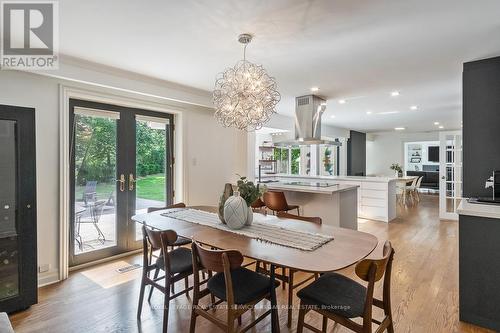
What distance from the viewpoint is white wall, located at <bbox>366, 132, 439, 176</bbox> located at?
1035cm

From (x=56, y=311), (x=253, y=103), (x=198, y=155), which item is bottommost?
(x=56, y=311)

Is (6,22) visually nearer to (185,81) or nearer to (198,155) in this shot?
(185,81)

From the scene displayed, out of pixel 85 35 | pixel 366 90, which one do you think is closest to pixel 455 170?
pixel 366 90

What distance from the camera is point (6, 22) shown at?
206 cm

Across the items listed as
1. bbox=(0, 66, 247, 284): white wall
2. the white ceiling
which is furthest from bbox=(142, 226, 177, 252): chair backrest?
bbox=(0, 66, 247, 284): white wall

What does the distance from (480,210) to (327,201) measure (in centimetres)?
212

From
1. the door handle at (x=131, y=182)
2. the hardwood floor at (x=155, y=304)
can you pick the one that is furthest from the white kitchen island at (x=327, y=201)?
the door handle at (x=131, y=182)

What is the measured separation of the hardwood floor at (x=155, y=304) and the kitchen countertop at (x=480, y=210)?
2.87 ft

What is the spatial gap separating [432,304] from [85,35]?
12.4 feet

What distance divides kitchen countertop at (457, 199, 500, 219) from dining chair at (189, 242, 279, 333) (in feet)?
5.44

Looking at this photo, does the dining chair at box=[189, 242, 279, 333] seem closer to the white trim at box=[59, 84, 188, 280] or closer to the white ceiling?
the white ceiling

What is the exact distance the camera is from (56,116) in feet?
9.77

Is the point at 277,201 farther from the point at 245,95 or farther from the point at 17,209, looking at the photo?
the point at 17,209

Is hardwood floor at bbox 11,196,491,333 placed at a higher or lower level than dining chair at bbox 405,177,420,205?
lower
